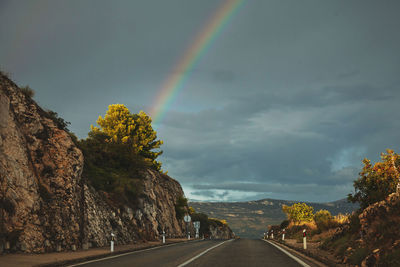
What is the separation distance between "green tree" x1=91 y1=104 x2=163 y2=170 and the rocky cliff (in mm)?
25505

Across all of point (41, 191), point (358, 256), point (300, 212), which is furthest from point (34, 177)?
point (300, 212)

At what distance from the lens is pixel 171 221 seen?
154 ft

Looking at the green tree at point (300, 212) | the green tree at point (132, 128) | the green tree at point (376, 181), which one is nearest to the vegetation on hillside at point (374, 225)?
the green tree at point (376, 181)

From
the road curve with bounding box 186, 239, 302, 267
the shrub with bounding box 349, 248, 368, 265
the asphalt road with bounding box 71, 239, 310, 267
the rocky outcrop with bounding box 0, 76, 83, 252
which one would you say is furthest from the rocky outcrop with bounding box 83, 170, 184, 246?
the shrub with bounding box 349, 248, 368, 265

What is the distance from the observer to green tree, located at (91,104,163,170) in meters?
51.3

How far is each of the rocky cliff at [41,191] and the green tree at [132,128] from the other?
25505 millimetres

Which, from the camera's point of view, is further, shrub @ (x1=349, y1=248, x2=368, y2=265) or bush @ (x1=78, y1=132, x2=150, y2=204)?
bush @ (x1=78, y1=132, x2=150, y2=204)

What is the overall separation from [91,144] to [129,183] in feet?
24.5

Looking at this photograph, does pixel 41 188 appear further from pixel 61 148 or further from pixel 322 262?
pixel 322 262

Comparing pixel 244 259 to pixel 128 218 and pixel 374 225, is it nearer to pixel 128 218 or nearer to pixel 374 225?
pixel 374 225

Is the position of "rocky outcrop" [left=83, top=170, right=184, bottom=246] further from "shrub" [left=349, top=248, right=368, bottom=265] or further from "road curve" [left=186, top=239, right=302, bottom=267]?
"shrub" [left=349, top=248, right=368, bottom=265]

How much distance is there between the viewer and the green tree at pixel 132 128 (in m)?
51.3

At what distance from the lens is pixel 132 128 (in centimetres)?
5219

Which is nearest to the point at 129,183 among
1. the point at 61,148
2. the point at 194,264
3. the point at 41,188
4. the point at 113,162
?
the point at 113,162
